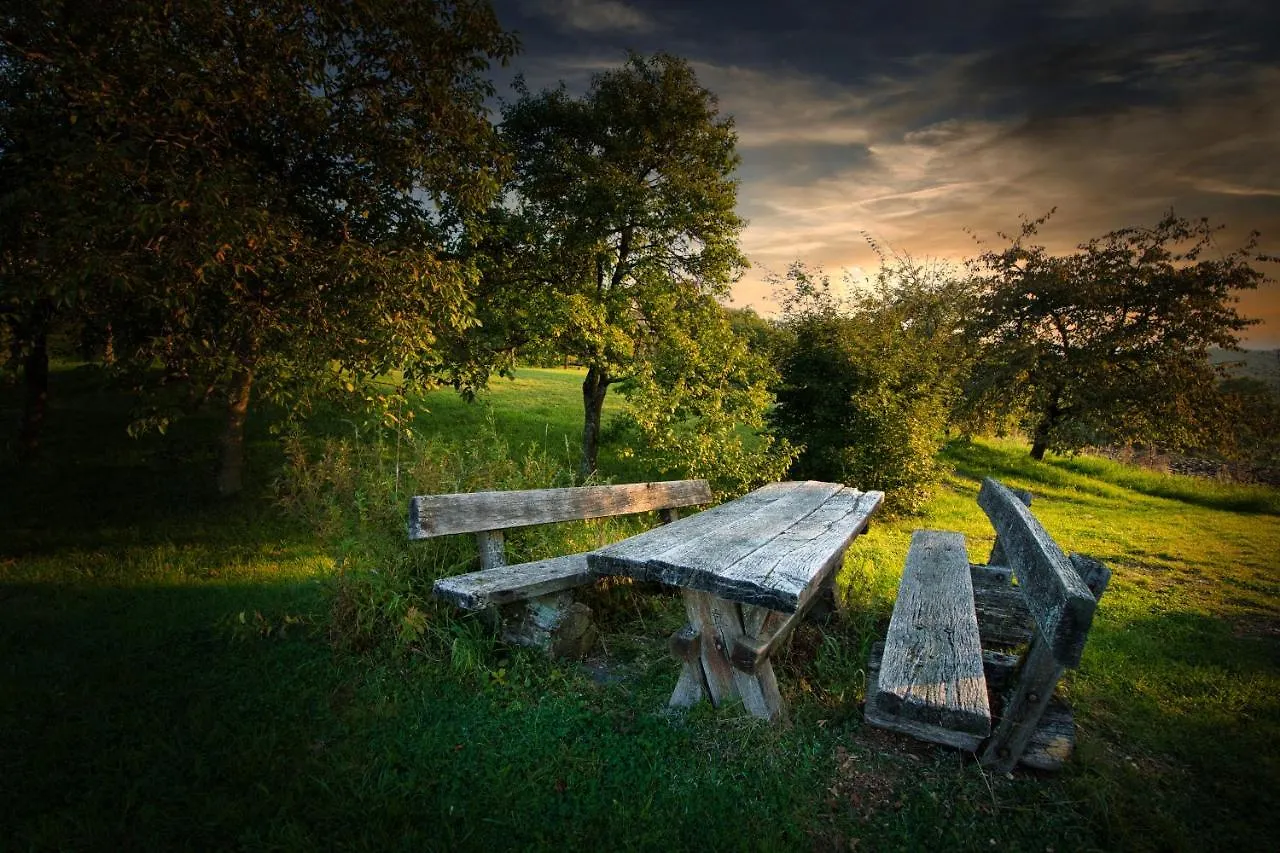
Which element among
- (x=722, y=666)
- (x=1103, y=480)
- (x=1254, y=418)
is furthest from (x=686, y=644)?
(x=1254, y=418)

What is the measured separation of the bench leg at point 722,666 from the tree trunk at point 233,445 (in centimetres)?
762

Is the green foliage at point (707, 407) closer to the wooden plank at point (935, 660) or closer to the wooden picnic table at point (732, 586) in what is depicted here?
the wooden picnic table at point (732, 586)

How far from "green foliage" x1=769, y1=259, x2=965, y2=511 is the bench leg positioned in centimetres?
735

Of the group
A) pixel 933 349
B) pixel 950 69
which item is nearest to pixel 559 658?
pixel 950 69

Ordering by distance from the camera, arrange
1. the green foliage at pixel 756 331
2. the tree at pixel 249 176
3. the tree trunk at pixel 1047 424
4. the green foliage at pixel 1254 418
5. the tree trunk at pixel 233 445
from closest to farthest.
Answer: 1. the tree at pixel 249 176
2. the tree trunk at pixel 233 445
3. the green foliage at pixel 756 331
4. the green foliage at pixel 1254 418
5. the tree trunk at pixel 1047 424

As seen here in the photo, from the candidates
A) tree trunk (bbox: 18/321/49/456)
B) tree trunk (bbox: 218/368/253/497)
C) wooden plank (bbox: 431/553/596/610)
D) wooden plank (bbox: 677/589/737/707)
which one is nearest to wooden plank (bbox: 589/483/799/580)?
wooden plank (bbox: 431/553/596/610)

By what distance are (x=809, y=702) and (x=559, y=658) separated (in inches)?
58.6

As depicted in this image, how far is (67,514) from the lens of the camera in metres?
7.13

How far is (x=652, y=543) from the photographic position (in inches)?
127

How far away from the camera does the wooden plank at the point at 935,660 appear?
2076 mm

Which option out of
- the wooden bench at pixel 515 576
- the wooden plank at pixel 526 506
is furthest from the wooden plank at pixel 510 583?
the wooden plank at pixel 526 506

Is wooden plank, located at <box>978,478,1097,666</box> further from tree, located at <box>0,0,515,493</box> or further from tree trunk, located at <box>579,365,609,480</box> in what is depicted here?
tree trunk, located at <box>579,365,609,480</box>

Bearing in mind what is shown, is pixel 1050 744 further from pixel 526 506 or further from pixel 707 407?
pixel 707 407

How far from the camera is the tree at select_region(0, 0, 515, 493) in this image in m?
4.57
